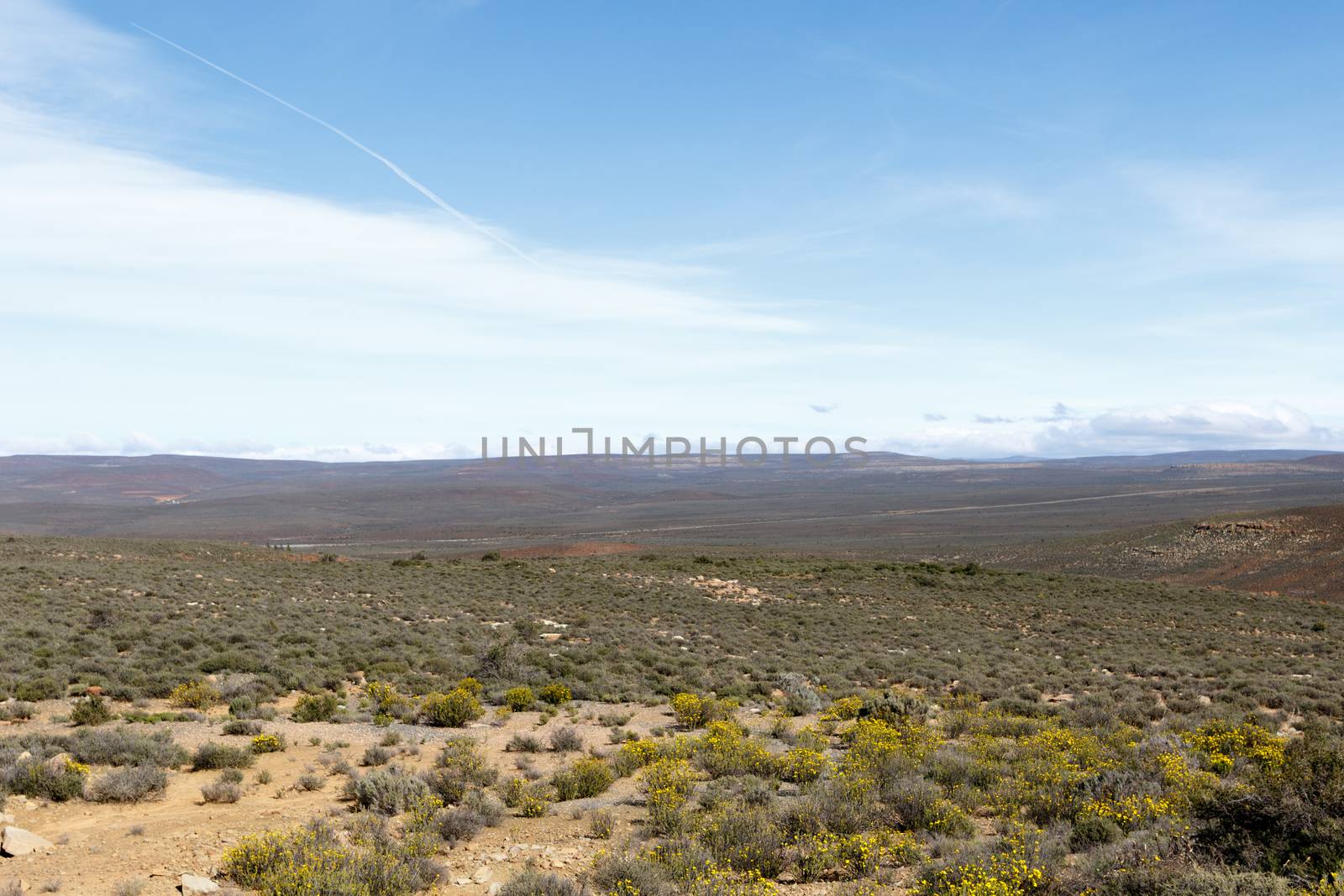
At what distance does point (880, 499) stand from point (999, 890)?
147 meters

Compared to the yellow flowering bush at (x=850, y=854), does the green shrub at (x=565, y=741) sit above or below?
below

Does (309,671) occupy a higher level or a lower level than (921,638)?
higher

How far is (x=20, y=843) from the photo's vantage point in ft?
21.7

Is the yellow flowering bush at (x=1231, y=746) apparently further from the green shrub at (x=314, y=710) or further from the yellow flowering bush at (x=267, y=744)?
the green shrub at (x=314, y=710)

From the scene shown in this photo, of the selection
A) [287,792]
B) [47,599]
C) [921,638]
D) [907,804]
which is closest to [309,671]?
[287,792]

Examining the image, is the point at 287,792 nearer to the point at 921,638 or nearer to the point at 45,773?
the point at 45,773

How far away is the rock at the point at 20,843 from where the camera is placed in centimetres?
651

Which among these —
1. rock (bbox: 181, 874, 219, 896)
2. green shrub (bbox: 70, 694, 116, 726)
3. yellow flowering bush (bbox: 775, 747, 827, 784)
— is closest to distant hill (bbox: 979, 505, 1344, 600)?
yellow flowering bush (bbox: 775, 747, 827, 784)

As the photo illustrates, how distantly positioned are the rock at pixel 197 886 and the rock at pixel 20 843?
1694 millimetres

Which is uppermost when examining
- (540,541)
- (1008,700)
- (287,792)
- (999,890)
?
(999,890)

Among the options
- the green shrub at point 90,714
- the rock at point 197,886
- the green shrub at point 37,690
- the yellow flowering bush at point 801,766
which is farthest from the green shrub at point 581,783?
the green shrub at point 37,690

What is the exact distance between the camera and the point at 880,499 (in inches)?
5797

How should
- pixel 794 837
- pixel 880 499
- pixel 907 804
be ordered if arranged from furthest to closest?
pixel 880 499 < pixel 907 804 < pixel 794 837

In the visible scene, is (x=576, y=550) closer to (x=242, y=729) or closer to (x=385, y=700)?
(x=385, y=700)
